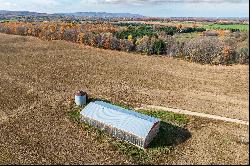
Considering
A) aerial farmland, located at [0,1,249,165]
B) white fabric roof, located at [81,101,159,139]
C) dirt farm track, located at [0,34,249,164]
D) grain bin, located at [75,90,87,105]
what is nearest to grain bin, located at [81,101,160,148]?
white fabric roof, located at [81,101,159,139]

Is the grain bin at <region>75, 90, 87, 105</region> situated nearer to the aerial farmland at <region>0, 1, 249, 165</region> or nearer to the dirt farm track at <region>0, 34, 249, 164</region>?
the aerial farmland at <region>0, 1, 249, 165</region>

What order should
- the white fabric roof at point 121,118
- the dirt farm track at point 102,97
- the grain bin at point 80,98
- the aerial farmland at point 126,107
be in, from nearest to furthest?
the dirt farm track at point 102,97, the aerial farmland at point 126,107, the white fabric roof at point 121,118, the grain bin at point 80,98

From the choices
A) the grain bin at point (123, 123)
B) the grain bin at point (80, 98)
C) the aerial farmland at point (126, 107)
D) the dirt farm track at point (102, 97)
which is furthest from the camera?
the grain bin at point (80, 98)

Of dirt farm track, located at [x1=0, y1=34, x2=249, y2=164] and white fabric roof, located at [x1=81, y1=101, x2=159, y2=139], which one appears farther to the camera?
white fabric roof, located at [x1=81, y1=101, x2=159, y2=139]

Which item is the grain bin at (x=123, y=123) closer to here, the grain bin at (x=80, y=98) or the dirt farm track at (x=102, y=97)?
the dirt farm track at (x=102, y=97)

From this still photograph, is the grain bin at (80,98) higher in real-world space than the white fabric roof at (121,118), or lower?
A: higher

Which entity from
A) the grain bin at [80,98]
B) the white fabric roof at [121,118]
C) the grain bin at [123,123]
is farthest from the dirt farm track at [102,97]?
the white fabric roof at [121,118]

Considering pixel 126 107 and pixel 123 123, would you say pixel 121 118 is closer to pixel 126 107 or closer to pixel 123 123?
pixel 123 123

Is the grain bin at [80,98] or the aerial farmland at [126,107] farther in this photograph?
the grain bin at [80,98]
